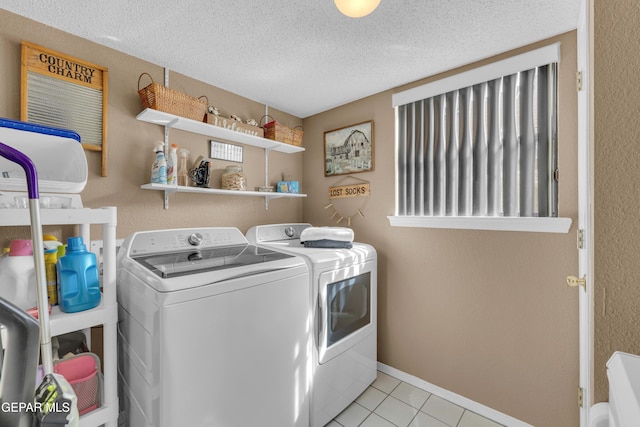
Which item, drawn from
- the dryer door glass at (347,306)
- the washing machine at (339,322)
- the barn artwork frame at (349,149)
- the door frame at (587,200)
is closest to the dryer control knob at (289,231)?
the washing machine at (339,322)

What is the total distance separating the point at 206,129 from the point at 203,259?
1.02m

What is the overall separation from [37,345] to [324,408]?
1.56 metres

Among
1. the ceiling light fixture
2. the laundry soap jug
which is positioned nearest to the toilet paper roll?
the ceiling light fixture

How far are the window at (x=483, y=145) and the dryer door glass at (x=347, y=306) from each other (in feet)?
1.98

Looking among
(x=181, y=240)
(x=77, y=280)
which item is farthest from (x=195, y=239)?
(x=77, y=280)

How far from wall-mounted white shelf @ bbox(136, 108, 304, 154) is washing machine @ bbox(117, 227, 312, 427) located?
759mm

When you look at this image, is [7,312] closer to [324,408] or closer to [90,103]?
[90,103]

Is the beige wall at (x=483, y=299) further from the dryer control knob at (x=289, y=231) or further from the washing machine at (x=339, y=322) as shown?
the dryer control knob at (x=289, y=231)

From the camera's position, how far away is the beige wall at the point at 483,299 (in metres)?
1.53

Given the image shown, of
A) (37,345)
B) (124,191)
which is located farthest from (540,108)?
(124,191)

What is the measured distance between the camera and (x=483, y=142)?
6.03 ft

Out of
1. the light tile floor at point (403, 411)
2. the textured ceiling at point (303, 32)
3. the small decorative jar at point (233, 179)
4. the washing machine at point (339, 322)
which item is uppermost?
the textured ceiling at point (303, 32)

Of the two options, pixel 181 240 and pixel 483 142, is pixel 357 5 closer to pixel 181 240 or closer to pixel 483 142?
pixel 483 142

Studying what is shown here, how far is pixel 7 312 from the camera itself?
1.83ft
